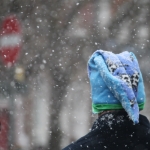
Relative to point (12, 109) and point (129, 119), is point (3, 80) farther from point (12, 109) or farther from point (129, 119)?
point (129, 119)

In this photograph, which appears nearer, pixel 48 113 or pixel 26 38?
pixel 26 38

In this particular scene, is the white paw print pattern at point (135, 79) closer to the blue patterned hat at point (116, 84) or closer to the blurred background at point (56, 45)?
the blue patterned hat at point (116, 84)

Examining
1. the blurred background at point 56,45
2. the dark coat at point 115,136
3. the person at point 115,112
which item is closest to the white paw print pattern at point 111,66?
the person at point 115,112

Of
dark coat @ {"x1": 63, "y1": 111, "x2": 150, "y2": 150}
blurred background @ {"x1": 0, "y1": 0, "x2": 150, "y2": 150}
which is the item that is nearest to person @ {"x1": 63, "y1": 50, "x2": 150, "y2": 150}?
dark coat @ {"x1": 63, "y1": 111, "x2": 150, "y2": 150}

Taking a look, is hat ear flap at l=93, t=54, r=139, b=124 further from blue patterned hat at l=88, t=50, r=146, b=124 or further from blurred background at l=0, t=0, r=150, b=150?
blurred background at l=0, t=0, r=150, b=150

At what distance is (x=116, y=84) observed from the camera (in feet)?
9.07

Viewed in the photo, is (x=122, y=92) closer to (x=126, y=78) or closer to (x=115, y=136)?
(x=126, y=78)

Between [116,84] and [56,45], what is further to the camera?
[56,45]

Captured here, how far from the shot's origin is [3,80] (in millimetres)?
10750

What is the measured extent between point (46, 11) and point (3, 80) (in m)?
1.43

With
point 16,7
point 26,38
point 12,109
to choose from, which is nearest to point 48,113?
point 12,109

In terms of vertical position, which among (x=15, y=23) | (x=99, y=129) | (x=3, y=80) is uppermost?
(x=15, y=23)

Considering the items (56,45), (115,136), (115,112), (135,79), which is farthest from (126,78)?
(56,45)

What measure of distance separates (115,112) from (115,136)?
106 millimetres
